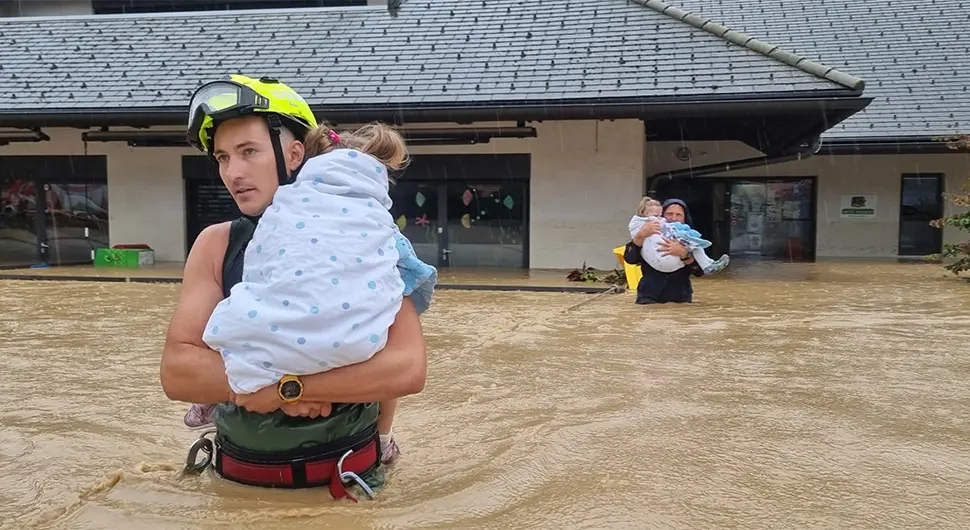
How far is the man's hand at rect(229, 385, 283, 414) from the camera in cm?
185

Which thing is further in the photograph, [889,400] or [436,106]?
[436,106]

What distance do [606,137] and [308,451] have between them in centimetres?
1060

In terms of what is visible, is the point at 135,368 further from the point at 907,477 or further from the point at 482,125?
the point at 482,125

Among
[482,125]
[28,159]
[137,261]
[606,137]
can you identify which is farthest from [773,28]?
[28,159]

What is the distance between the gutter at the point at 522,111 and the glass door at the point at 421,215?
1.90m

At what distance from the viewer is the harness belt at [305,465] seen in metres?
2.15

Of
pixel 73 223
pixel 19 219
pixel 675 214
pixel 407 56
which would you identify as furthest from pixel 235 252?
pixel 19 219

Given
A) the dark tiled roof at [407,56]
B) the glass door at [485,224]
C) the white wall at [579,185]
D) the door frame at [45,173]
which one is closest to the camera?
the dark tiled roof at [407,56]

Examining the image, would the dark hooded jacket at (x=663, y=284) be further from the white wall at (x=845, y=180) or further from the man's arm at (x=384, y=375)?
the white wall at (x=845, y=180)

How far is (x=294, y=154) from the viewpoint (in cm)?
213

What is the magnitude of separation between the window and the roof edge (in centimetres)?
584

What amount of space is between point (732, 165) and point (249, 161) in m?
13.7

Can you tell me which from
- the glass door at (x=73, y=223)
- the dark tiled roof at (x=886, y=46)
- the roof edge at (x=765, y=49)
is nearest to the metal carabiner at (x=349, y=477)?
the roof edge at (x=765, y=49)

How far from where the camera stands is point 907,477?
8.05 ft
